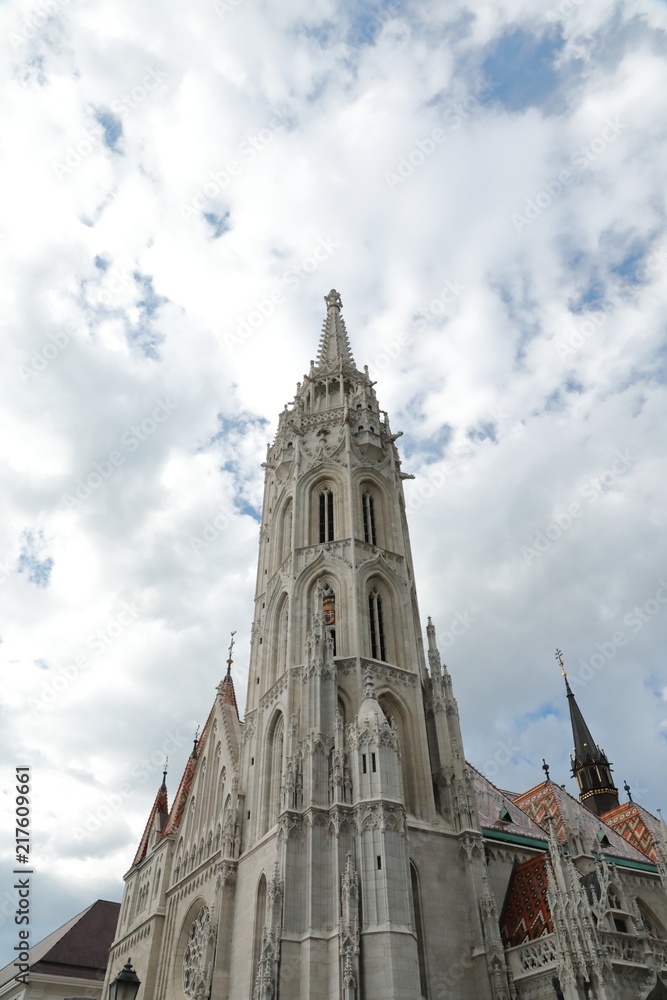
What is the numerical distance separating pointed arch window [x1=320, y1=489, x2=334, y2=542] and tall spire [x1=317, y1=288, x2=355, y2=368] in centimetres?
1238

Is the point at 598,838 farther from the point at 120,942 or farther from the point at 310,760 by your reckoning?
the point at 120,942

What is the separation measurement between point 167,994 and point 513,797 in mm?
24720

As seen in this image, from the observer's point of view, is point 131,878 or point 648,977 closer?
point 648,977

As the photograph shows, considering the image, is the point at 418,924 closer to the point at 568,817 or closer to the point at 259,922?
the point at 259,922

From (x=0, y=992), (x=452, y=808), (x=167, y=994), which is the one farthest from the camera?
(x=0, y=992)

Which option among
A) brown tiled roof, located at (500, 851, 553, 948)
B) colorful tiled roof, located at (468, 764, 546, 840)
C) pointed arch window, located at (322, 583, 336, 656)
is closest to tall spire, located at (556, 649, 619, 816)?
colorful tiled roof, located at (468, 764, 546, 840)

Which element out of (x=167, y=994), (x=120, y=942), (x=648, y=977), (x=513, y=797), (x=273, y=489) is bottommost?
(x=648, y=977)

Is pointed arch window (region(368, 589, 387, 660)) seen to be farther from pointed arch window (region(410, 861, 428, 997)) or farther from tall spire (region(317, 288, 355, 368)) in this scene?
tall spire (region(317, 288, 355, 368))

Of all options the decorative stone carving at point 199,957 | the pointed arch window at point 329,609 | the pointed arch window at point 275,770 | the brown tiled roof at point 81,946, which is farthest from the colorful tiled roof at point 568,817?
the brown tiled roof at point 81,946

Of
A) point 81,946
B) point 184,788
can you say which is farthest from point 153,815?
point 81,946

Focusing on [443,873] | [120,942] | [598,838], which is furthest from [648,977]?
[120,942]

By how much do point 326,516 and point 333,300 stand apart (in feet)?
79.9

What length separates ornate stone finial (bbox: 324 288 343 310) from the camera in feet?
183

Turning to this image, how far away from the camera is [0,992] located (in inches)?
1832
